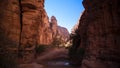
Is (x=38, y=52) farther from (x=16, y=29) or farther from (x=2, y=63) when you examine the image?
(x=2, y=63)

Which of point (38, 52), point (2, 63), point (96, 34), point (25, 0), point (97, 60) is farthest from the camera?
point (38, 52)

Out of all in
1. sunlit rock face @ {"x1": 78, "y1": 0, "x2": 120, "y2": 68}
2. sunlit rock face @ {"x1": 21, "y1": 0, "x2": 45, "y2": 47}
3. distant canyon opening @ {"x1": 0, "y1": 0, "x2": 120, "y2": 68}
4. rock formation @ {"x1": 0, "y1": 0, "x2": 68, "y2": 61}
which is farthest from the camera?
sunlit rock face @ {"x1": 21, "y1": 0, "x2": 45, "y2": 47}

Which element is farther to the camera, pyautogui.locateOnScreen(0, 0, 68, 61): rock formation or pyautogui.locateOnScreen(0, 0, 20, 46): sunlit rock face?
pyautogui.locateOnScreen(0, 0, 68, 61): rock formation

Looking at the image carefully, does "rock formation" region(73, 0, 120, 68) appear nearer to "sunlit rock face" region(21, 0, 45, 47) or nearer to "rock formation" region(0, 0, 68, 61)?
"rock formation" region(0, 0, 68, 61)

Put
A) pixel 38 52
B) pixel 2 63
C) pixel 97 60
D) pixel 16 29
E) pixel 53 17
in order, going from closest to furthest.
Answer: pixel 2 63 < pixel 97 60 < pixel 16 29 < pixel 38 52 < pixel 53 17

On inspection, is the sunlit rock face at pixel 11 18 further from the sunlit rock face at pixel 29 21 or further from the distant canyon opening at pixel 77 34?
the sunlit rock face at pixel 29 21

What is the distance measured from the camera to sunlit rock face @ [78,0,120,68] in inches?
504

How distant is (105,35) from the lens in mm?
14461

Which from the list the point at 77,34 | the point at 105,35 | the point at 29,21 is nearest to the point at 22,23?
the point at 29,21

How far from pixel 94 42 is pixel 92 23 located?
2.23 metres

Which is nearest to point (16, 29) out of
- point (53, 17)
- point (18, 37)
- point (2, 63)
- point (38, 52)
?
point (18, 37)

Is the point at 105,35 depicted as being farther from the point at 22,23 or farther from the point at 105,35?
the point at 22,23

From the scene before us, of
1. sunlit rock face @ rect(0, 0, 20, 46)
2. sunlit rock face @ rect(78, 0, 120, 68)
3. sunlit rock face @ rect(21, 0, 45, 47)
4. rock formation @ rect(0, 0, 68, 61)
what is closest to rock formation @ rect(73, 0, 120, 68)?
sunlit rock face @ rect(78, 0, 120, 68)

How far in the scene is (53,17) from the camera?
87.8 m
